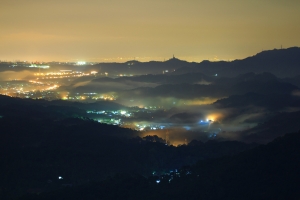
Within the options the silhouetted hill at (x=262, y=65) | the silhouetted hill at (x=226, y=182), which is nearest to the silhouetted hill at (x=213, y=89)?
the silhouetted hill at (x=262, y=65)

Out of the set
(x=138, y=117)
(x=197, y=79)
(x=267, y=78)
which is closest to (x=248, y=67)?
(x=197, y=79)

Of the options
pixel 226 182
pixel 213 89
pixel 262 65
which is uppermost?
pixel 262 65

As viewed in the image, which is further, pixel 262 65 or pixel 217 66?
pixel 217 66

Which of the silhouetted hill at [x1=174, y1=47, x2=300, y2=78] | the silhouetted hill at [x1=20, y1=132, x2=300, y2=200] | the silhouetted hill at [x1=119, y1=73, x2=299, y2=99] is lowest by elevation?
the silhouetted hill at [x1=20, y1=132, x2=300, y2=200]

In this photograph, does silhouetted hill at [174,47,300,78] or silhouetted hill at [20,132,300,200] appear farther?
silhouetted hill at [174,47,300,78]

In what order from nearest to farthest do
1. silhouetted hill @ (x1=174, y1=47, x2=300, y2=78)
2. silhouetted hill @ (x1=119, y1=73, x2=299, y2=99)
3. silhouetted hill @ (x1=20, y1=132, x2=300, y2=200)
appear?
silhouetted hill @ (x1=20, y1=132, x2=300, y2=200), silhouetted hill @ (x1=119, y1=73, x2=299, y2=99), silhouetted hill @ (x1=174, y1=47, x2=300, y2=78)

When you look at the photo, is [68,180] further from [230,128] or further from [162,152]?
[230,128]

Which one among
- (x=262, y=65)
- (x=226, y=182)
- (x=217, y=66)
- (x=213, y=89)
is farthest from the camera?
(x=217, y=66)

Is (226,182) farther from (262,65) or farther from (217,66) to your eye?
(217,66)

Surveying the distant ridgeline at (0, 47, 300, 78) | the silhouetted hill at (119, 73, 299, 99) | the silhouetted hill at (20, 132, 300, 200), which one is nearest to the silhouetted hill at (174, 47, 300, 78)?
the distant ridgeline at (0, 47, 300, 78)

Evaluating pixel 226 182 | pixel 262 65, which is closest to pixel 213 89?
pixel 262 65

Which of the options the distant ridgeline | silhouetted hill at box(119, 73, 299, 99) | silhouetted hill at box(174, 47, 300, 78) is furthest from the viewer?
the distant ridgeline

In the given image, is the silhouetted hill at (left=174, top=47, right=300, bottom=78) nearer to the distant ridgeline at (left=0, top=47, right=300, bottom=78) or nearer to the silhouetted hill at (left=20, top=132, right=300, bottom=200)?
the distant ridgeline at (left=0, top=47, right=300, bottom=78)
